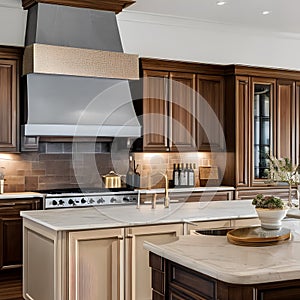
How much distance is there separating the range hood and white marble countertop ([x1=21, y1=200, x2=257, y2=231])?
1813 millimetres

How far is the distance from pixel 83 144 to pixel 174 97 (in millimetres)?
1308

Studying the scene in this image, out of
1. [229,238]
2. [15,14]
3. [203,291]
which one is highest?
[15,14]

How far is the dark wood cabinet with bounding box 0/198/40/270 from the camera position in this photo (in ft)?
18.9

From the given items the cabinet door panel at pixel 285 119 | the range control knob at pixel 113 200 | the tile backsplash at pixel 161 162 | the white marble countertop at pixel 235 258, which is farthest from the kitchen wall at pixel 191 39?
the white marble countertop at pixel 235 258

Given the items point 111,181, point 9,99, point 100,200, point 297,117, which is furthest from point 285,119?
point 9,99

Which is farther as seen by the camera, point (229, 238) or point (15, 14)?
point (15, 14)

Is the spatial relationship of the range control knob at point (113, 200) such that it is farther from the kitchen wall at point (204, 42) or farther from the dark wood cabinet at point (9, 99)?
the kitchen wall at point (204, 42)

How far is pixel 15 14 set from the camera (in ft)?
21.1

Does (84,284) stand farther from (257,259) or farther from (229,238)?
(257,259)

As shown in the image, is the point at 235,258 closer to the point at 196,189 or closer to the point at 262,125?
the point at 196,189

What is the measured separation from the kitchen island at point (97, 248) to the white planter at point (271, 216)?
1.17m

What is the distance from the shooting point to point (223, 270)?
7.59ft

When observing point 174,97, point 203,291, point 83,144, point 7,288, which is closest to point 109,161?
point 83,144

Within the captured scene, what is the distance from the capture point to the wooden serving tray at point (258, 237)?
2.86 metres
